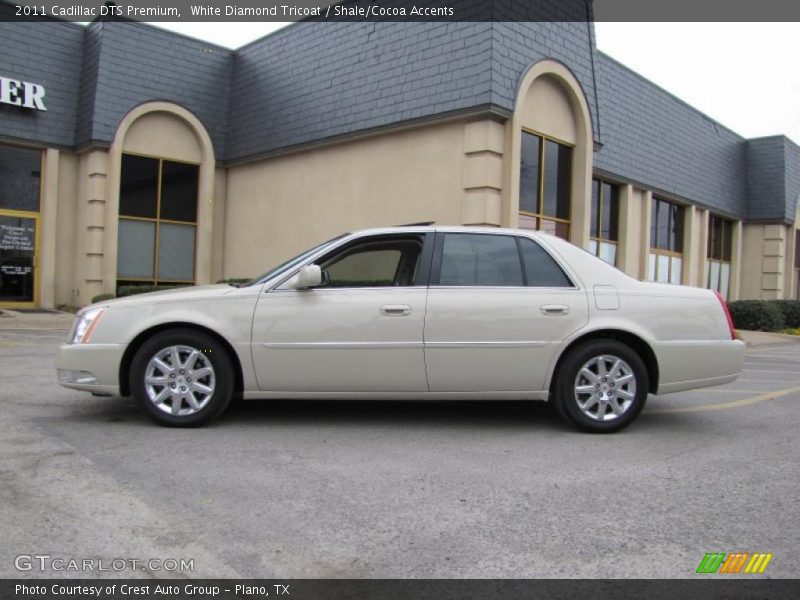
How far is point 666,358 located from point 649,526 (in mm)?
Answer: 2333

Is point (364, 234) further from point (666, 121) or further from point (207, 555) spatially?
point (666, 121)

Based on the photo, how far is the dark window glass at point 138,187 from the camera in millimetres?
16766

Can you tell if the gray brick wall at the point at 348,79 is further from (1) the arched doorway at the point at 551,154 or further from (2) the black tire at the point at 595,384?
(2) the black tire at the point at 595,384

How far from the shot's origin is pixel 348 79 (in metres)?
14.7

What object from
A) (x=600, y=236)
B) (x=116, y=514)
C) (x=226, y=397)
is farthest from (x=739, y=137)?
(x=116, y=514)

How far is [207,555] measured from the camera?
3.02 m

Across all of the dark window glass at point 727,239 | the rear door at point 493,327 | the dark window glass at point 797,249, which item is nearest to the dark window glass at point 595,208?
the dark window glass at point 727,239

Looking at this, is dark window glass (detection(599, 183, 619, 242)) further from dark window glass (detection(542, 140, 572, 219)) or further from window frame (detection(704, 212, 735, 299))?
window frame (detection(704, 212, 735, 299))

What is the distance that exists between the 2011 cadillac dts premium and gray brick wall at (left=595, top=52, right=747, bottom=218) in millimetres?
12724

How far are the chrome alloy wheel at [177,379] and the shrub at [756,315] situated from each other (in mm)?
18298

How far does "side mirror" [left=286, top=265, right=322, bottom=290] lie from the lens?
520 cm

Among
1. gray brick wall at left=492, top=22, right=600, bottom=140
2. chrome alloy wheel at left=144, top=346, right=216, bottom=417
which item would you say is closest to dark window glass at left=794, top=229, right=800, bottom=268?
gray brick wall at left=492, top=22, right=600, bottom=140

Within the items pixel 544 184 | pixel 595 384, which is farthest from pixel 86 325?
pixel 544 184
